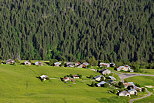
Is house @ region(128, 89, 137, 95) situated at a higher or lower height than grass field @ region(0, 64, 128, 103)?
lower

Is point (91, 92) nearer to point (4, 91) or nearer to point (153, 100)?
point (153, 100)

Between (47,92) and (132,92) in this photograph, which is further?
(132,92)

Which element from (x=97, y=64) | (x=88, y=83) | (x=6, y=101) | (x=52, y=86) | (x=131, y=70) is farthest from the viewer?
(x=97, y=64)

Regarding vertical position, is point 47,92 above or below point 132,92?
above

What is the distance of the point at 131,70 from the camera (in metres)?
153

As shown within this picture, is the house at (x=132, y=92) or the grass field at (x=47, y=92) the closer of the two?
the grass field at (x=47, y=92)

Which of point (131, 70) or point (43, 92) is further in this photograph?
point (131, 70)

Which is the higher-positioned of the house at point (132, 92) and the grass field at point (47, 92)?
the grass field at point (47, 92)

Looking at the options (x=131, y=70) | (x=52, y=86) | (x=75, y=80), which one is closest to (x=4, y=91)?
(x=52, y=86)

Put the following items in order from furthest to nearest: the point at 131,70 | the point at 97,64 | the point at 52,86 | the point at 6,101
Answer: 1. the point at 97,64
2. the point at 131,70
3. the point at 52,86
4. the point at 6,101

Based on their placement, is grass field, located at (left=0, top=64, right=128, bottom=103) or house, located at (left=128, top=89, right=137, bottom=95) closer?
grass field, located at (left=0, top=64, right=128, bottom=103)

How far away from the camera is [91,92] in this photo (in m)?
91.2

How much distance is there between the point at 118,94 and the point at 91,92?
9.90m

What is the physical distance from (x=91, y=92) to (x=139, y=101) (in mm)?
16948
